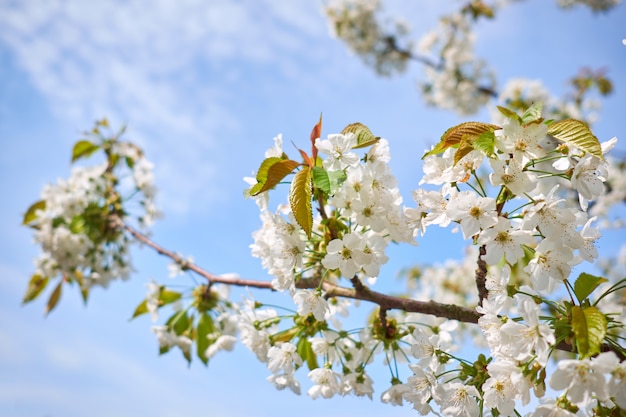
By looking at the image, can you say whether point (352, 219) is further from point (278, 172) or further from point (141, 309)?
point (141, 309)

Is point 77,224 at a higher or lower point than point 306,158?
higher

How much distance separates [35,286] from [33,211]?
70 cm

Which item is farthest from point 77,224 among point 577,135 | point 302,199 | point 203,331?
point 577,135

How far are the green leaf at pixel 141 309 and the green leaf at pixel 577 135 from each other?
8.34 feet

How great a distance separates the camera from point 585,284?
1.21 m

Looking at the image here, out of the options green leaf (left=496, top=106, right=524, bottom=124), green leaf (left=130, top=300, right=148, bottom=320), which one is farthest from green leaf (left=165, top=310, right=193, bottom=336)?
green leaf (left=496, top=106, right=524, bottom=124)

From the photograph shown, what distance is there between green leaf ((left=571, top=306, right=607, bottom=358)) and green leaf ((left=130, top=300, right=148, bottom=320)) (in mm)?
2536

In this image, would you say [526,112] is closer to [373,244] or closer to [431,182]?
[431,182]

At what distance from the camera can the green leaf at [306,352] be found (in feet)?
6.32

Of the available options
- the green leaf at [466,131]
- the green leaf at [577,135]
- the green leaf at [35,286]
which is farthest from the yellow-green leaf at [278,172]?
the green leaf at [35,286]

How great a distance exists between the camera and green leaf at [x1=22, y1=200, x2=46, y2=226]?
430 cm

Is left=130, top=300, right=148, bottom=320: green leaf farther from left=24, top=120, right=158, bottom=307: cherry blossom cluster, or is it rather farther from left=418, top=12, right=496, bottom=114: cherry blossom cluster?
left=418, top=12, right=496, bottom=114: cherry blossom cluster

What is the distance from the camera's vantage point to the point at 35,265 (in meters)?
4.30

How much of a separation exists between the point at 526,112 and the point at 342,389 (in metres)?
1.18
